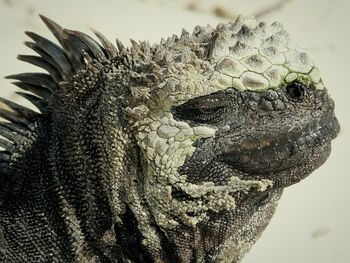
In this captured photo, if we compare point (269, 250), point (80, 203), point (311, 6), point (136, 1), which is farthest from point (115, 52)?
point (311, 6)

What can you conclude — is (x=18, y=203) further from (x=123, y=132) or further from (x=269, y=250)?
(x=269, y=250)

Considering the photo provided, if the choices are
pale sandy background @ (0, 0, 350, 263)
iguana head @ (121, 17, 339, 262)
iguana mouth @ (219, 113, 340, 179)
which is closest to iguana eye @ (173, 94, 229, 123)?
iguana head @ (121, 17, 339, 262)

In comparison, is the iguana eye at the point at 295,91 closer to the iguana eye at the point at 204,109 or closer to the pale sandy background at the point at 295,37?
the iguana eye at the point at 204,109

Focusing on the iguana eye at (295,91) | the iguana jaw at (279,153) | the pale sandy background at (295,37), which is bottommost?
the iguana jaw at (279,153)

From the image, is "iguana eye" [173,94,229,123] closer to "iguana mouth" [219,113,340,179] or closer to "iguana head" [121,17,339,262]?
"iguana head" [121,17,339,262]

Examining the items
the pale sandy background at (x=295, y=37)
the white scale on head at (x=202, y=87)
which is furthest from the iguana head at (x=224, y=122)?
the pale sandy background at (x=295, y=37)
